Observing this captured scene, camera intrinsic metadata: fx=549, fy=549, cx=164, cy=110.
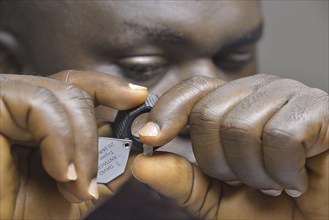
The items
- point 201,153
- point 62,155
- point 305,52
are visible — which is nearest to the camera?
point 62,155

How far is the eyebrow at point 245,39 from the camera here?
116cm

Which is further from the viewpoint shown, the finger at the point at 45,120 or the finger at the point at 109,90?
the finger at the point at 109,90

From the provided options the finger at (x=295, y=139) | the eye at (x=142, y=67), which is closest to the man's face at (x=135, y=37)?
the eye at (x=142, y=67)

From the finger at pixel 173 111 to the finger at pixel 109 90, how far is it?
32 millimetres

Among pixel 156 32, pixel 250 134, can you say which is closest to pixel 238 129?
pixel 250 134

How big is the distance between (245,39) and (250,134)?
500mm

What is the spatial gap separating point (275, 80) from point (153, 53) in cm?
32

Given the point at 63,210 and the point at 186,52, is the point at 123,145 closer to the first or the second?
the point at 63,210

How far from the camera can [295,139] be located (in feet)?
2.32

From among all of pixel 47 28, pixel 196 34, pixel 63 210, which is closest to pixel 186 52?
pixel 196 34

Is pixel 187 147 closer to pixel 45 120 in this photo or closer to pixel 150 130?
pixel 150 130

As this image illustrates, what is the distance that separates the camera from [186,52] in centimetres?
111

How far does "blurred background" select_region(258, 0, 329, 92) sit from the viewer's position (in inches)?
67.7

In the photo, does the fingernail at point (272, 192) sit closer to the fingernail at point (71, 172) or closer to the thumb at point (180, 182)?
the thumb at point (180, 182)
